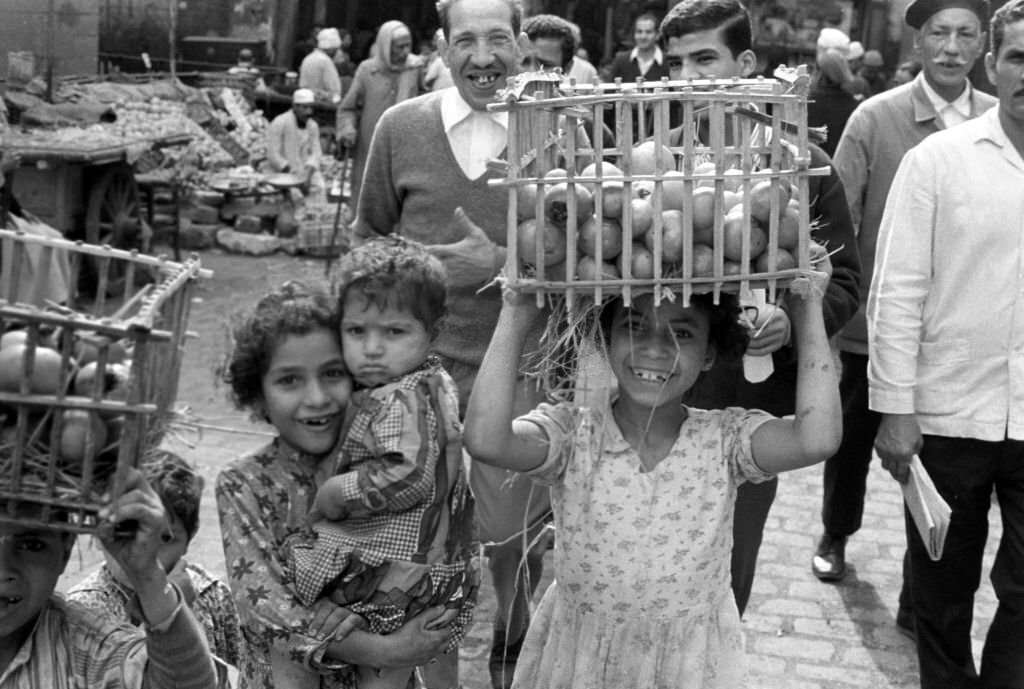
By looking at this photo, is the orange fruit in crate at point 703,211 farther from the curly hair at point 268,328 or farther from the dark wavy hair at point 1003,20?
the dark wavy hair at point 1003,20

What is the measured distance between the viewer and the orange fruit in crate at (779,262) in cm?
266

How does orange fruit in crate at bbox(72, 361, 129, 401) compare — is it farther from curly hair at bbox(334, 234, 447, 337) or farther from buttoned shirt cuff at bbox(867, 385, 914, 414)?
buttoned shirt cuff at bbox(867, 385, 914, 414)

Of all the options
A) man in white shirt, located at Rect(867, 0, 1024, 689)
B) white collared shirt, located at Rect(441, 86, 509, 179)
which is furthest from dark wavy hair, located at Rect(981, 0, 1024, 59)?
white collared shirt, located at Rect(441, 86, 509, 179)

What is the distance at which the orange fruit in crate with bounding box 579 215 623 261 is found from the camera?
263 centimetres

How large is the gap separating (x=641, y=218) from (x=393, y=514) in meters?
0.86

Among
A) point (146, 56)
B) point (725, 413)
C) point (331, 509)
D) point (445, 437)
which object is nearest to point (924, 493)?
point (725, 413)

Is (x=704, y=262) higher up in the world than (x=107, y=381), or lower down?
higher up

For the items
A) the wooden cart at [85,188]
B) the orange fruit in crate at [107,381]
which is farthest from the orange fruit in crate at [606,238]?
the wooden cart at [85,188]

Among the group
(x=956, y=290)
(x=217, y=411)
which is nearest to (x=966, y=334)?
(x=956, y=290)

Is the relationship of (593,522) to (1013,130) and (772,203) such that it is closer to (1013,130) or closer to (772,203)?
(772,203)

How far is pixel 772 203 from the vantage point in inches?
104

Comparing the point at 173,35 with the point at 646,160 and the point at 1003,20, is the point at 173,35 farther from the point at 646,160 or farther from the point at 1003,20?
the point at 646,160

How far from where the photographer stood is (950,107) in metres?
5.65

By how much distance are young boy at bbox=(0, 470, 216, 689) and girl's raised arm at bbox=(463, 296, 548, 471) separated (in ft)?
2.28
